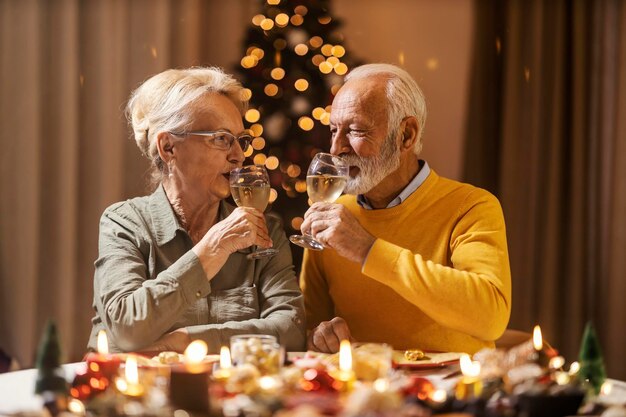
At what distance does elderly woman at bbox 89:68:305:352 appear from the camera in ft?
7.22

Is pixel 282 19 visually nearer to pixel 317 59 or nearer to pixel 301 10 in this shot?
pixel 301 10

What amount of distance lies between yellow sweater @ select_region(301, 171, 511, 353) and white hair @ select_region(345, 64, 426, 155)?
21cm

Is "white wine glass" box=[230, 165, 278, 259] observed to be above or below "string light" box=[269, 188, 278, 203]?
above

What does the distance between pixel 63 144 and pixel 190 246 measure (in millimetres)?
2288

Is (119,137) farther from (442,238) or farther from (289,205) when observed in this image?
(442,238)

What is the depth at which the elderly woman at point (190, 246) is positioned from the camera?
7.22 ft

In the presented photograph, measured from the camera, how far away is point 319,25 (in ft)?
13.2

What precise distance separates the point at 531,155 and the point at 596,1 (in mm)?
944

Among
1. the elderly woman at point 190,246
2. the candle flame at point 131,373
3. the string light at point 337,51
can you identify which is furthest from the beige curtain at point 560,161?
the candle flame at point 131,373

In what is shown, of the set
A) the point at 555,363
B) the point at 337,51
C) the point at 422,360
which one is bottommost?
the point at 422,360

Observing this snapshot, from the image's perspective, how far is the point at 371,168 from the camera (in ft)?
8.46

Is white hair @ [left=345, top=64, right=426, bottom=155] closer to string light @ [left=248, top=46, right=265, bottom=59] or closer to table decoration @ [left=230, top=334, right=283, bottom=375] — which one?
table decoration @ [left=230, top=334, right=283, bottom=375]

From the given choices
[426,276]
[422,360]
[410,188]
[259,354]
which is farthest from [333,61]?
[259,354]

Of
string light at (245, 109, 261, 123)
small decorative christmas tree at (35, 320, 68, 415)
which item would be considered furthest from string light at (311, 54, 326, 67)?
small decorative christmas tree at (35, 320, 68, 415)
